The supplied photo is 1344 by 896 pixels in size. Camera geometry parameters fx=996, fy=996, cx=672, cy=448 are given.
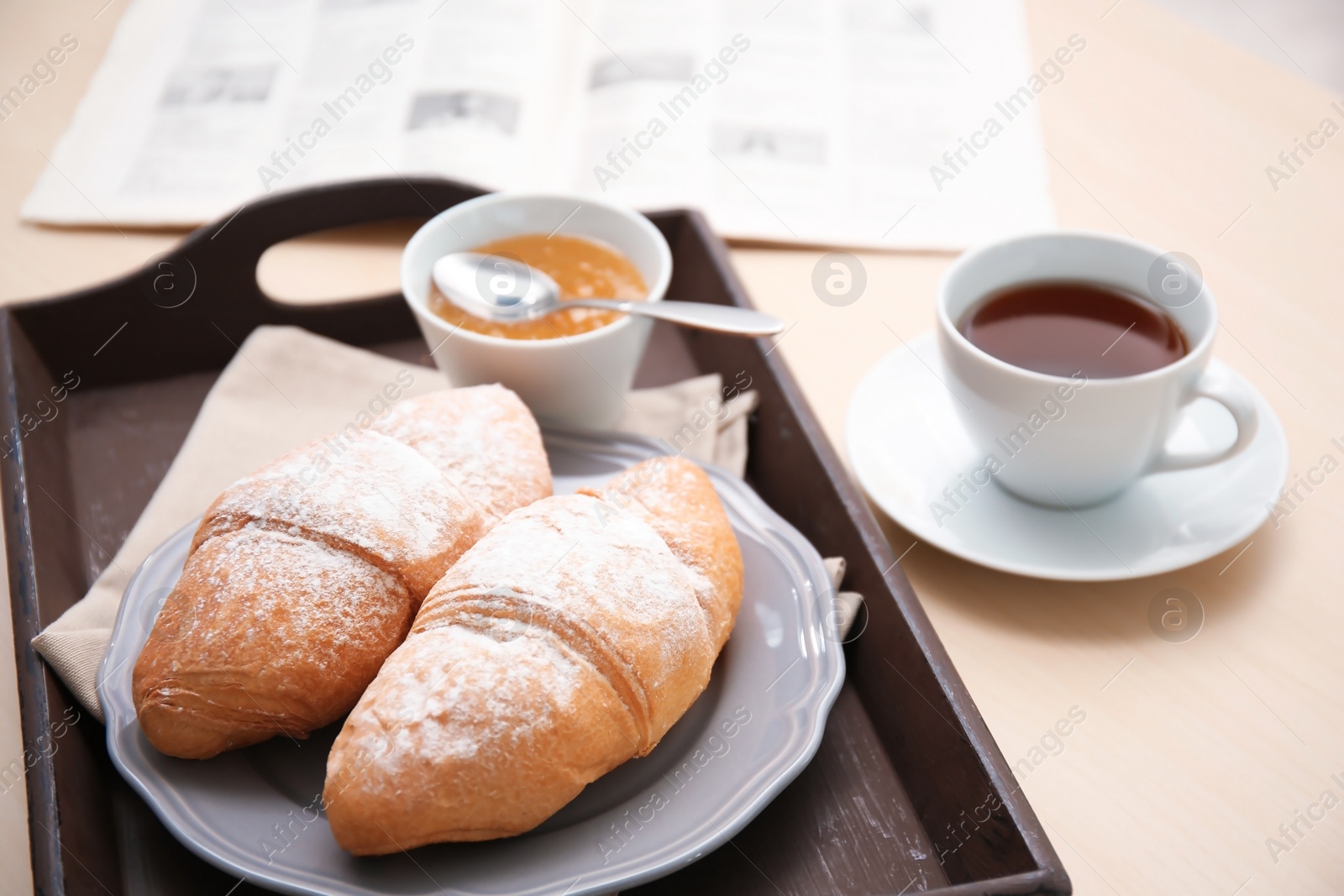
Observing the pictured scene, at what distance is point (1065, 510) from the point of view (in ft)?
3.15

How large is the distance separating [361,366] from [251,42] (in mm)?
984

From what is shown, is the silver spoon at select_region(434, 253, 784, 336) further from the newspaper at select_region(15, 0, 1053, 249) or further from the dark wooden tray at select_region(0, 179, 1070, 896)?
the newspaper at select_region(15, 0, 1053, 249)

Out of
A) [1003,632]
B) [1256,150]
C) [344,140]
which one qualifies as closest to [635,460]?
[1003,632]

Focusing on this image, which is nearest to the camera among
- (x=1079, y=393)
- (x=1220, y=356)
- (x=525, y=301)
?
(x=1079, y=393)

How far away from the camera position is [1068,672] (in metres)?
0.88

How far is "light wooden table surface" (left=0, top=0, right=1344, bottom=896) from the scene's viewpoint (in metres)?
0.78

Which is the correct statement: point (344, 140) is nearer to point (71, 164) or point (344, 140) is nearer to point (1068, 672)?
point (71, 164)

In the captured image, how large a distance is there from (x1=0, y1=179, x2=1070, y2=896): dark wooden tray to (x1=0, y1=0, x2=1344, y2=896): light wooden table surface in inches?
4.6

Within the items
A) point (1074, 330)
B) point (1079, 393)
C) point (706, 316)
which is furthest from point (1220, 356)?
point (706, 316)

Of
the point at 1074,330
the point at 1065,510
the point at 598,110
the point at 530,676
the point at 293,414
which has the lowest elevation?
the point at 293,414

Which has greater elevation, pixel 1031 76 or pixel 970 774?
pixel 1031 76

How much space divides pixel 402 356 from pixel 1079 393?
0.77m

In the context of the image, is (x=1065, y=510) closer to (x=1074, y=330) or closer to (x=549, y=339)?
(x=1074, y=330)

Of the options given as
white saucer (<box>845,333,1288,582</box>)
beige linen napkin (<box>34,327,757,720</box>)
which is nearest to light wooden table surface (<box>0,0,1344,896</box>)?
white saucer (<box>845,333,1288,582</box>)
